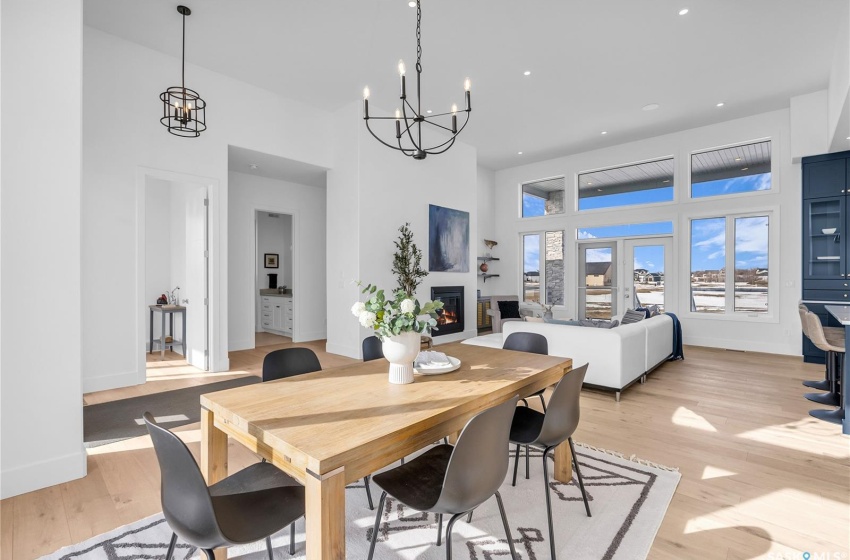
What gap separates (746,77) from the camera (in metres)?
4.96

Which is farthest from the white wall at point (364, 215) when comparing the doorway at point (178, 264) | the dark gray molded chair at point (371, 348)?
the dark gray molded chair at point (371, 348)

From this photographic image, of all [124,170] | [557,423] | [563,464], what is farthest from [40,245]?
Answer: [563,464]

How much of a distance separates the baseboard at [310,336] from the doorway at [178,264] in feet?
5.73

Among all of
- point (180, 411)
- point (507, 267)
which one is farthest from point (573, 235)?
point (180, 411)

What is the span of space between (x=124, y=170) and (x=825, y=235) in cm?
874

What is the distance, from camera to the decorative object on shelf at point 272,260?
332 inches

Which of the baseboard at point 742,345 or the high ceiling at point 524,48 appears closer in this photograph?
the high ceiling at point 524,48

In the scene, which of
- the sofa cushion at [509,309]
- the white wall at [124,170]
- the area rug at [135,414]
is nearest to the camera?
the area rug at [135,414]

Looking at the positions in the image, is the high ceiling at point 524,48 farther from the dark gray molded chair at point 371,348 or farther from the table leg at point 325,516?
the table leg at point 325,516

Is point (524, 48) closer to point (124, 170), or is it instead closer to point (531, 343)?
point (531, 343)

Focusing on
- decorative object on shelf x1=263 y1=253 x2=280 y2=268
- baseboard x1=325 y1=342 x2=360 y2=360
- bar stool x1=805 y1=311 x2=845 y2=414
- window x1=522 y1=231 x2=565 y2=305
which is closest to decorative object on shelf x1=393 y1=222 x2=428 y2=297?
baseboard x1=325 y1=342 x2=360 y2=360

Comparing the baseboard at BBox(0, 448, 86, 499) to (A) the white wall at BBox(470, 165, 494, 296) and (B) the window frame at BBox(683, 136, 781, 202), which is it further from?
(B) the window frame at BBox(683, 136, 781, 202)

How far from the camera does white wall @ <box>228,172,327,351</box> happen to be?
620 cm

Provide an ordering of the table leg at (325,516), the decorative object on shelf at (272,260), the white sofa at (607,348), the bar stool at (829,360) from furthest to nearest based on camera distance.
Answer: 1. the decorative object on shelf at (272,260)
2. the white sofa at (607,348)
3. the bar stool at (829,360)
4. the table leg at (325,516)
